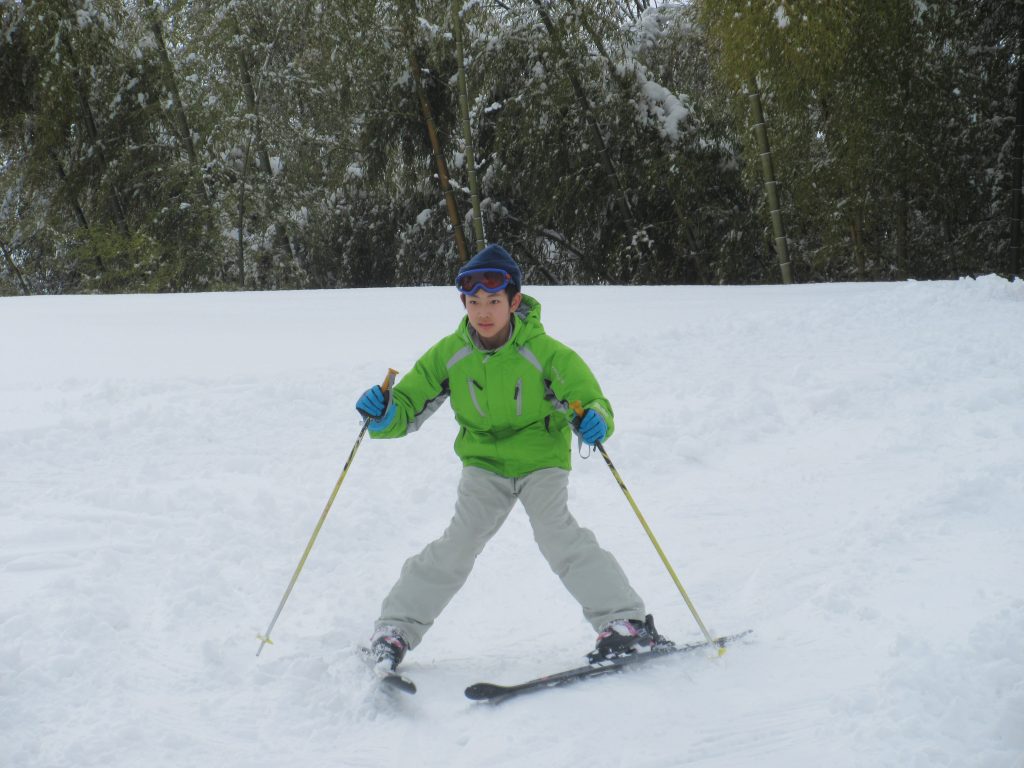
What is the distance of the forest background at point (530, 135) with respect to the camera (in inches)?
333

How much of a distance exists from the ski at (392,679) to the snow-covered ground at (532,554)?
0.12 ft

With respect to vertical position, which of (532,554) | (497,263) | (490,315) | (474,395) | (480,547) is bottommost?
(532,554)

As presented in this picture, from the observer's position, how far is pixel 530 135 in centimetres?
968

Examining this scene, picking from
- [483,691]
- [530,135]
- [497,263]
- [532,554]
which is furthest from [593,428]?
[530,135]

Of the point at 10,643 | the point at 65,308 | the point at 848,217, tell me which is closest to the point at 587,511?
the point at 10,643

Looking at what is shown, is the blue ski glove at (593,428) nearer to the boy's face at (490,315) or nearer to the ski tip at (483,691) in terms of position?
the boy's face at (490,315)

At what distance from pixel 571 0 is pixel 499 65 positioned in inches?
38.0

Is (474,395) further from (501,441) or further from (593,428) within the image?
(593,428)

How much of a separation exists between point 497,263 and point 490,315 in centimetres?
14

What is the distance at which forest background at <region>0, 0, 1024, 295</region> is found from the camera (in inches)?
333

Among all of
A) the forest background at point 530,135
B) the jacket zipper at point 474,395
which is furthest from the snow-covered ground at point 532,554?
the forest background at point 530,135

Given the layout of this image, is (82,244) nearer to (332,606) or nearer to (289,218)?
(289,218)

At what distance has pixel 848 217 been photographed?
9633mm

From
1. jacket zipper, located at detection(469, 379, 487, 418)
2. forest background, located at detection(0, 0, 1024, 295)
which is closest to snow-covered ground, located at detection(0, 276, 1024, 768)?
jacket zipper, located at detection(469, 379, 487, 418)
